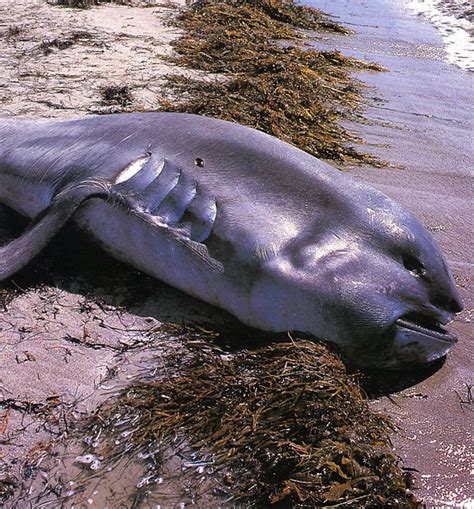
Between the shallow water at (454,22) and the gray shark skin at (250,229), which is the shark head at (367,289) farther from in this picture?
the shallow water at (454,22)

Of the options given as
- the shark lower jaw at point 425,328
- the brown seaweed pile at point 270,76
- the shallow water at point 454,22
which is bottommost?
the shallow water at point 454,22

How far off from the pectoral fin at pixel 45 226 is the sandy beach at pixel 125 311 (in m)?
0.15

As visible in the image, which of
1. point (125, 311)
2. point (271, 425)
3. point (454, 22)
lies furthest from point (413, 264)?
point (454, 22)

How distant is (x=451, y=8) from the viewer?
14531 mm

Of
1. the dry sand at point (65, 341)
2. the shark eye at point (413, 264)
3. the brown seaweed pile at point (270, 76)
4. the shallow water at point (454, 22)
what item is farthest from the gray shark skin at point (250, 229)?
the shallow water at point (454, 22)

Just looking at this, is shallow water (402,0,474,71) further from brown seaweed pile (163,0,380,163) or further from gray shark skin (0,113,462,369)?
gray shark skin (0,113,462,369)

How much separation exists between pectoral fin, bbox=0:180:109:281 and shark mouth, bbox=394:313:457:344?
1778 millimetres

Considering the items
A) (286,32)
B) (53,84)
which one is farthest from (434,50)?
(53,84)

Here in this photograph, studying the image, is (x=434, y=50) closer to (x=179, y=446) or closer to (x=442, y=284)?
(x=442, y=284)

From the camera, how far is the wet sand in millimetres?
3135

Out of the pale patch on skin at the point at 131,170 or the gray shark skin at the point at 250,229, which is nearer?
the gray shark skin at the point at 250,229

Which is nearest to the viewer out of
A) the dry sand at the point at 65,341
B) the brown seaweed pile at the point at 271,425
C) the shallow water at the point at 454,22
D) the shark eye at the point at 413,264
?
the brown seaweed pile at the point at 271,425

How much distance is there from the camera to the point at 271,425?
3.07 meters

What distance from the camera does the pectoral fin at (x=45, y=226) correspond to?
392 centimetres
